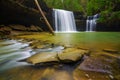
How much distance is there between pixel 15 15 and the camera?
12.6 meters

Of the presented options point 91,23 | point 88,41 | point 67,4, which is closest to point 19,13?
point 88,41

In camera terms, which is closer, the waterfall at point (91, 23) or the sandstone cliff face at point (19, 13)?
the sandstone cliff face at point (19, 13)

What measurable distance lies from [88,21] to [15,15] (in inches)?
425

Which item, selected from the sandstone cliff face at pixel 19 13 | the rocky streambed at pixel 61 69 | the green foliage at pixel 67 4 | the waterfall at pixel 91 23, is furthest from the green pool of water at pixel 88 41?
the green foliage at pixel 67 4

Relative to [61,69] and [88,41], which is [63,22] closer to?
[88,41]

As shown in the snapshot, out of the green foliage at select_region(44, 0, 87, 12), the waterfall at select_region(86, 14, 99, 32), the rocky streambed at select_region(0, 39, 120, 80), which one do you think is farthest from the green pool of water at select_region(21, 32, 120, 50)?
the green foliage at select_region(44, 0, 87, 12)

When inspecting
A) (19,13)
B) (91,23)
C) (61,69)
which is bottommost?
(61,69)

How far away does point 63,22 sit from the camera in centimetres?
1836

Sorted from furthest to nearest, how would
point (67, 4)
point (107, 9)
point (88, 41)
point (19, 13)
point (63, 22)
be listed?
point (67, 4), point (63, 22), point (107, 9), point (19, 13), point (88, 41)

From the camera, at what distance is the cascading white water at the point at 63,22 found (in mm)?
18094

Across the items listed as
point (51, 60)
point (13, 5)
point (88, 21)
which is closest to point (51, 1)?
point (88, 21)

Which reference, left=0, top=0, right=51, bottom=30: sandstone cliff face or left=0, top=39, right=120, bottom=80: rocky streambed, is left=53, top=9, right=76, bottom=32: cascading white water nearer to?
left=0, top=0, right=51, bottom=30: sandstone cliff face

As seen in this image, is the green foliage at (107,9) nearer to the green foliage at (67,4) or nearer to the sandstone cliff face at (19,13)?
the sandstone cliff face at (19,13)

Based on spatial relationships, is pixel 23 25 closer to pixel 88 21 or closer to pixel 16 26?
pixel 16 26
